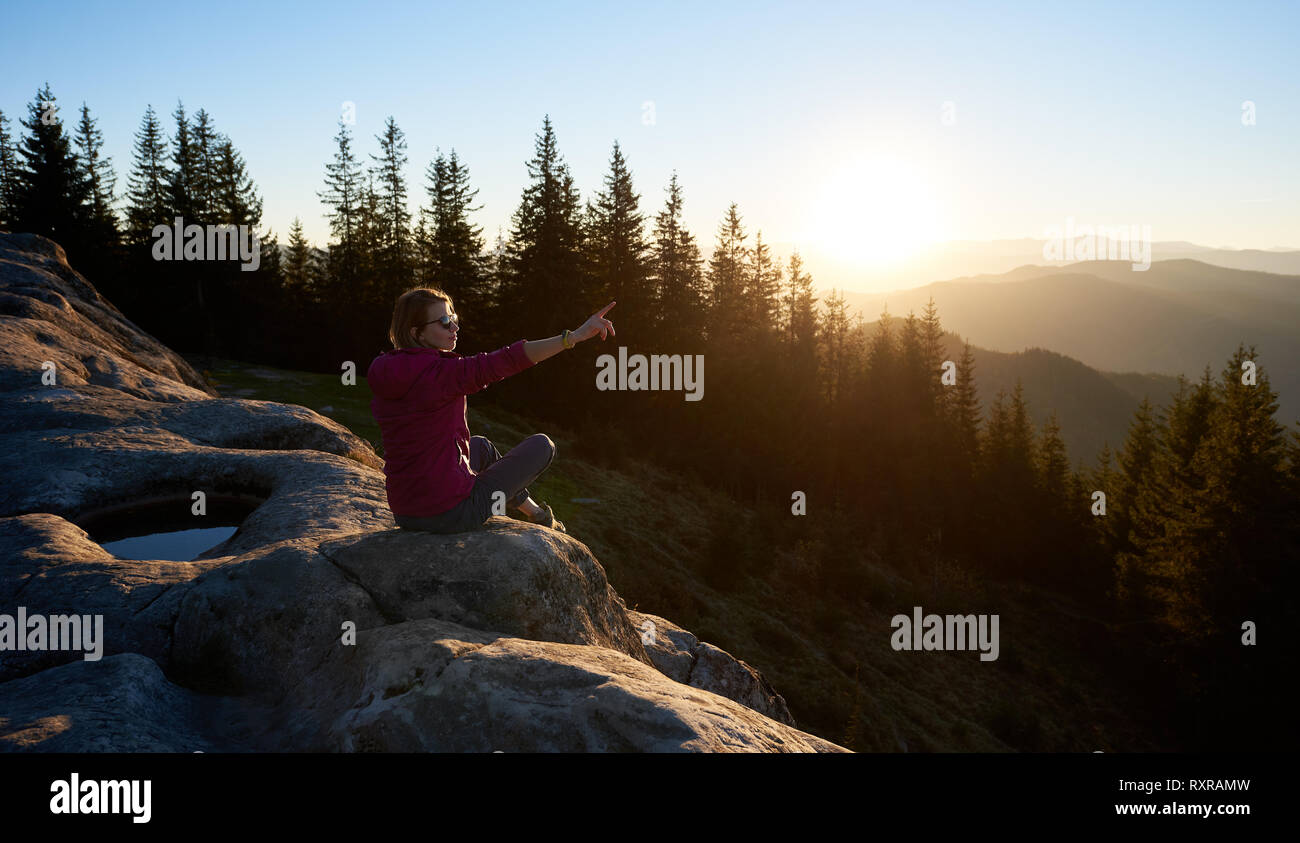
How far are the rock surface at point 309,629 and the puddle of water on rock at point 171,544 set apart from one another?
0.33 metres

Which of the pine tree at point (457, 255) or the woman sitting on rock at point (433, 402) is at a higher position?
the pine tree at point (457, 255)

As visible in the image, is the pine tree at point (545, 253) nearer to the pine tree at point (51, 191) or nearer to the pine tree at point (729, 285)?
the pine tree at point (729, 285)

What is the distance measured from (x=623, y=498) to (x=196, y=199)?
37.4 metres

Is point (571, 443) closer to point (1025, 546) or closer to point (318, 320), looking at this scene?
point (318, 320)

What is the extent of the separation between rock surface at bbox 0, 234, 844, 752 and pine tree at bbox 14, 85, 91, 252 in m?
44.2

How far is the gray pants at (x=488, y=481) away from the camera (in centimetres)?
610
